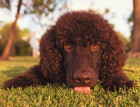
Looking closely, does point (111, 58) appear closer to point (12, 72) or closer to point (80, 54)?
point (80, 54)

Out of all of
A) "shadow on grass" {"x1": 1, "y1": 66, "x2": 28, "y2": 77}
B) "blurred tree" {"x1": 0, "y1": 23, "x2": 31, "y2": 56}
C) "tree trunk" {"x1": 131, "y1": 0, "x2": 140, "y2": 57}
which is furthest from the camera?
"blurred tree" {"x1": 0, "y1": 23, "x2": 31, "y2": 56}

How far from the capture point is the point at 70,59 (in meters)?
2.97

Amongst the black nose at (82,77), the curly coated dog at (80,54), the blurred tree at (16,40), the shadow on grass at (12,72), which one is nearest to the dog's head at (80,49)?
the curly coated dog at (80,54)

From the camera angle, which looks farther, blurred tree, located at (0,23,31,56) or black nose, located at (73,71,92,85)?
blurred tree, located at (0,23,31,56)

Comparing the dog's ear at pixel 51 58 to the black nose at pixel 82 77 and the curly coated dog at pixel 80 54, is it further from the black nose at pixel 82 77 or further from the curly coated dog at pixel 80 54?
the black nose at pixel 82 77

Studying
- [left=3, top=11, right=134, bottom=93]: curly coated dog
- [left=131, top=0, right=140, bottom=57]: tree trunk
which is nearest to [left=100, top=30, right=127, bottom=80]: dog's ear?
[left=3, top=11, right=134, bottom=93]: curly coated dog

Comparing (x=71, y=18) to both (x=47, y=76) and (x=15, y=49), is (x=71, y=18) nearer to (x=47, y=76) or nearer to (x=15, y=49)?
(x=47, y=76)

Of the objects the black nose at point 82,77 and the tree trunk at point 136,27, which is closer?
the black nose at point 82,77

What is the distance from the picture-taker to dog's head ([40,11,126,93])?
2.91 m

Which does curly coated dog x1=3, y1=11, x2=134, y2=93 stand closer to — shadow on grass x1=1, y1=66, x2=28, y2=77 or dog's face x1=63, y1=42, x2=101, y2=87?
dog's face x1=63, y1=42, x2=101, y2=87

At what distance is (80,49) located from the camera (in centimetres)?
295

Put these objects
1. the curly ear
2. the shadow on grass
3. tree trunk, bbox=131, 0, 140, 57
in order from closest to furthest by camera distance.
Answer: the curly ear, the shadow on grass, tree trunk, bbox=131, 0, 140, 57

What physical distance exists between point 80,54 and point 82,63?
269 mm

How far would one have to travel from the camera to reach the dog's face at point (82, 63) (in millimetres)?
2422
